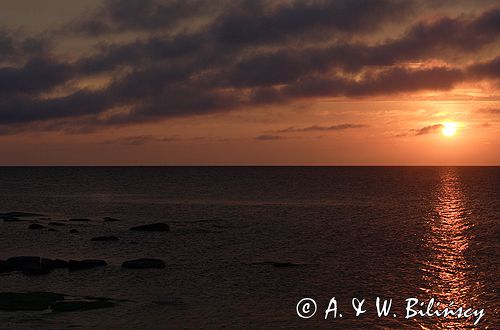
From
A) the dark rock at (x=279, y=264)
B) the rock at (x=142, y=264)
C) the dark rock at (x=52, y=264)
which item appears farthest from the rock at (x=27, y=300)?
the dark rock at (x=279, y=264)

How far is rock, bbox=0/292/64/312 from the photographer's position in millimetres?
37047

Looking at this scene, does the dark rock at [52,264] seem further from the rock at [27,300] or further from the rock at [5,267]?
the rock at [27,300]

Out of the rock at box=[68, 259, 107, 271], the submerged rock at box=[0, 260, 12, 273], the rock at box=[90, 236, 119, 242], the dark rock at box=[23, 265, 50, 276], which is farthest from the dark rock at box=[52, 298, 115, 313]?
the rock at box=[90, 236, 119, 242]

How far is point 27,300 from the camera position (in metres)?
38.3

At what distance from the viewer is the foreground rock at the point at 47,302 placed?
37094 mm

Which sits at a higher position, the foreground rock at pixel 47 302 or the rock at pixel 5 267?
the rock at pixel 5 267

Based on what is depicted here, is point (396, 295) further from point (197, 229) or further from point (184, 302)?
point (197, 229)

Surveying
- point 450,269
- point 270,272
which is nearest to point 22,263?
point 270,272

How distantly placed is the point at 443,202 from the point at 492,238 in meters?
69.7

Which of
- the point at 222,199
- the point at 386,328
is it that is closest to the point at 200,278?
the point at 386,328

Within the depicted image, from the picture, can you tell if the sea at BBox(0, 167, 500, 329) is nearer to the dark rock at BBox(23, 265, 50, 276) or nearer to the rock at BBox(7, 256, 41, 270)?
the dark rock at BBox(23, 265, 50, 276)

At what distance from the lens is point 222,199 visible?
149750 millimetres

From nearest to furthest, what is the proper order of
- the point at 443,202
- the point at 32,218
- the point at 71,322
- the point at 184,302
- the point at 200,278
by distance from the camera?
the point at 71,322
the point at 184,302
the point at 200,278
the point at 32,218
the point at 443,202

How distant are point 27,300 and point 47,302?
1254 mm
